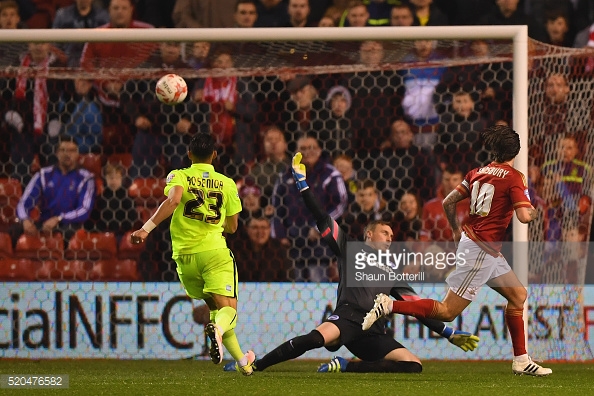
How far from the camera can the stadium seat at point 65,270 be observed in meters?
8.82

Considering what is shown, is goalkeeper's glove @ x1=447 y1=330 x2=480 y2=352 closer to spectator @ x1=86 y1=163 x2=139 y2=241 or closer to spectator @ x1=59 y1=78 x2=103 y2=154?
spectator @ x1=86 y1=163 x2=139 y2=241

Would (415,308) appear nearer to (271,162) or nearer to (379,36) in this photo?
(379,36)

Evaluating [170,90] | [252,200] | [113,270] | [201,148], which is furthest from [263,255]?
[201,148]

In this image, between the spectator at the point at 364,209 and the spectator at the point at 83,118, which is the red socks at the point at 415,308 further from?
the spectator at the point at 83,118

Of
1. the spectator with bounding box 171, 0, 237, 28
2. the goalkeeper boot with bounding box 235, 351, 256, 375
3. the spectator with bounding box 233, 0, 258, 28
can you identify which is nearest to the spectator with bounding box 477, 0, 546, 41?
the spectator with bounding box 233, 0, 258, 28

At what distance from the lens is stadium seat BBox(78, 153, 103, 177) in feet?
30.0

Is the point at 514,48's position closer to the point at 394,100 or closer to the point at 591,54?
the point at 591,54

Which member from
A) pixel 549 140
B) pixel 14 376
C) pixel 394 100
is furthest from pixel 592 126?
pixel 14 376

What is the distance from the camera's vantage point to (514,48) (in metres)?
7.69

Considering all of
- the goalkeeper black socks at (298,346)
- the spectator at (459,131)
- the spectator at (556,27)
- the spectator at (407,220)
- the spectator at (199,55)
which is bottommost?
the goalkeeper black socks at (298,346)

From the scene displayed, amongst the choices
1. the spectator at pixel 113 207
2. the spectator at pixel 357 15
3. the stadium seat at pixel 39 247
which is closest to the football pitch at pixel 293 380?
→ the stadium seat at pixel 39 247

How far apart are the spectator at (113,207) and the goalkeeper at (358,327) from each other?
2.64 m

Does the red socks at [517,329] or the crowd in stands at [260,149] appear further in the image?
the crowd in stands at [260,149]

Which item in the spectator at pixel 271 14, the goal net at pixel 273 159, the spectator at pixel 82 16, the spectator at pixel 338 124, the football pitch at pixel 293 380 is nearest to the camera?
the football pitch at pixel 293 380
